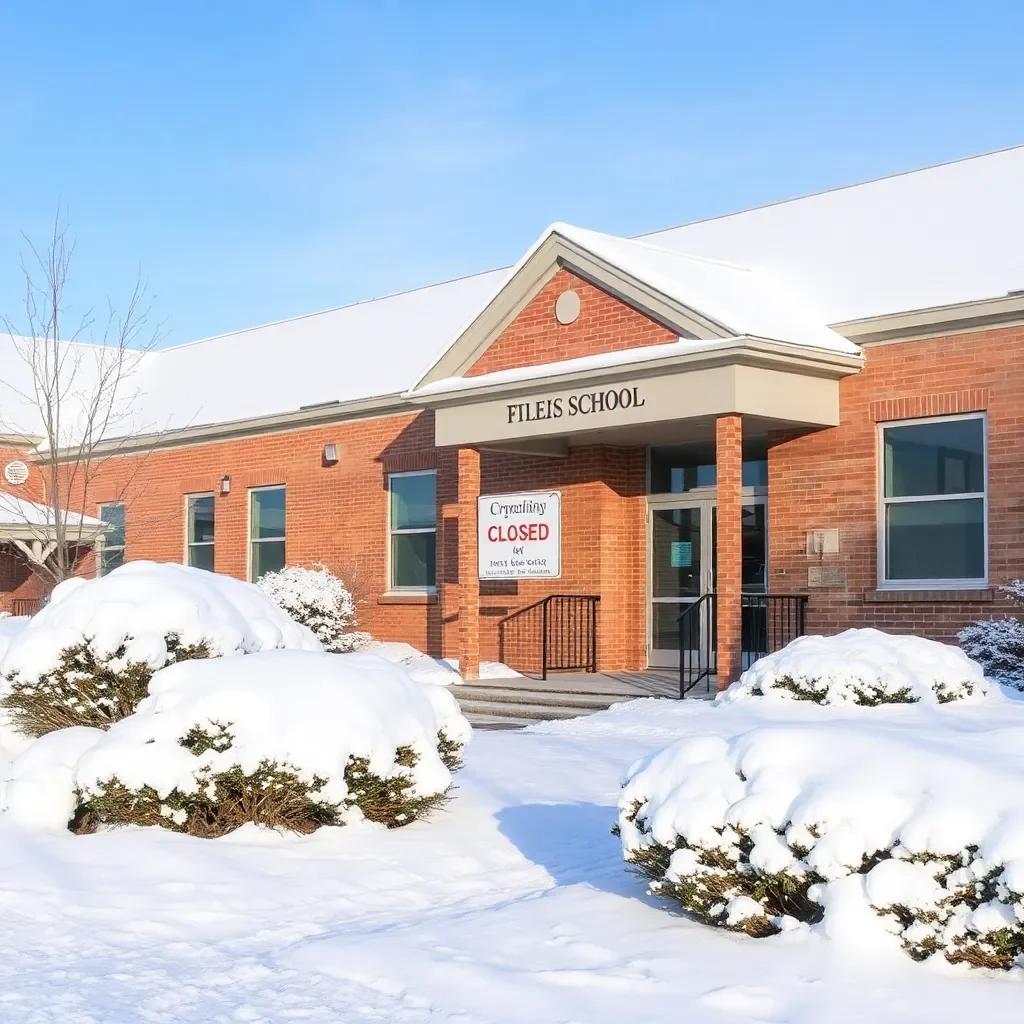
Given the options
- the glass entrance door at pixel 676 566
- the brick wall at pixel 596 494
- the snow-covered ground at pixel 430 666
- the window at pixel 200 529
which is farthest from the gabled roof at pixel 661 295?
the window at pixel 200 529

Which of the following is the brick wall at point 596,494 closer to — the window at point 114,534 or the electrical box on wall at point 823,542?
the electrical box on wall at point 823,542

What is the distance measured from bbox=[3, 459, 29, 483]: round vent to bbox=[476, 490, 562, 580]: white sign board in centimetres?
1355

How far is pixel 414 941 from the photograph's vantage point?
6.07 metres

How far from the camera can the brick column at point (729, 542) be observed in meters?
15.1

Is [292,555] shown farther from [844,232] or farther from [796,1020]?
[796,1020]

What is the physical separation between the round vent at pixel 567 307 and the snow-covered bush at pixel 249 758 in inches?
361

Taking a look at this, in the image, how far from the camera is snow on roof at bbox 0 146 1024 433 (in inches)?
619

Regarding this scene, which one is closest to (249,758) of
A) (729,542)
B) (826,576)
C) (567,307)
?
(729,542)

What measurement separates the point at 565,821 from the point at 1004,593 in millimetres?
7292

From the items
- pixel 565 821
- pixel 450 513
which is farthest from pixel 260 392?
pixel 565 821

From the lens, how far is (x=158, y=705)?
8.16 meters

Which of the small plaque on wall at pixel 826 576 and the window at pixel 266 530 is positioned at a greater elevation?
the window at pixel 266 530

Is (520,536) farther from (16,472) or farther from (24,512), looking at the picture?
(16,472)

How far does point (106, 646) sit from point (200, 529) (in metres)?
16.5
